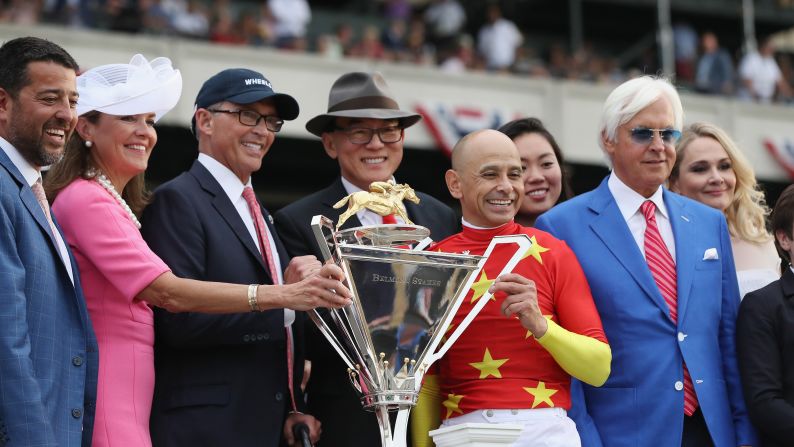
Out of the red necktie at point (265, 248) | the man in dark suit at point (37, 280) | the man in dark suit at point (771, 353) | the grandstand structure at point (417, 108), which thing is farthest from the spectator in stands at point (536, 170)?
the grandstand structure at point (417, 108)

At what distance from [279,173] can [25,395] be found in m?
17.1

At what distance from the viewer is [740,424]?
4.86 m

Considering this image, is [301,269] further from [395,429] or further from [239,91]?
[239,91]

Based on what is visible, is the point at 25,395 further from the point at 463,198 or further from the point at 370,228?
the point at 463,198

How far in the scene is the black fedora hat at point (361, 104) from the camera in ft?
17.4

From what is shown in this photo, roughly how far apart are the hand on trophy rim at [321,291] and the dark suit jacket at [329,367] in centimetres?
80

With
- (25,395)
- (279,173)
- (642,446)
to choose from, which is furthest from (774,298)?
(279,173)

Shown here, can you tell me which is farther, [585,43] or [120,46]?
[585,43]

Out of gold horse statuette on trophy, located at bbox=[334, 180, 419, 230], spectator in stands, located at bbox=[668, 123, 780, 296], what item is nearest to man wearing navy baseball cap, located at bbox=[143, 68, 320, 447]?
gold horse statuette on trophy, located at bbox=[334, 180, 419, 230]

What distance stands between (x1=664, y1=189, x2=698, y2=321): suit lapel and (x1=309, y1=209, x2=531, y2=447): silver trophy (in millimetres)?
931

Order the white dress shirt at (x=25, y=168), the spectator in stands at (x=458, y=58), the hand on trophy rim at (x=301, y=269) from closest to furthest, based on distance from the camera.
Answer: the white dress shirt at (x=25, y=168) < the hand on trophy rim at (x=301, y=269) < the spectator in stands at (x=458, y=58)

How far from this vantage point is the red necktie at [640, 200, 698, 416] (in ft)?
15.9

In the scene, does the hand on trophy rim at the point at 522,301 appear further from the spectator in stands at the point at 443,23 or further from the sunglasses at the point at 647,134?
the spectator in stands at the point at 443,23

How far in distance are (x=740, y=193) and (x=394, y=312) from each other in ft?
7.91
